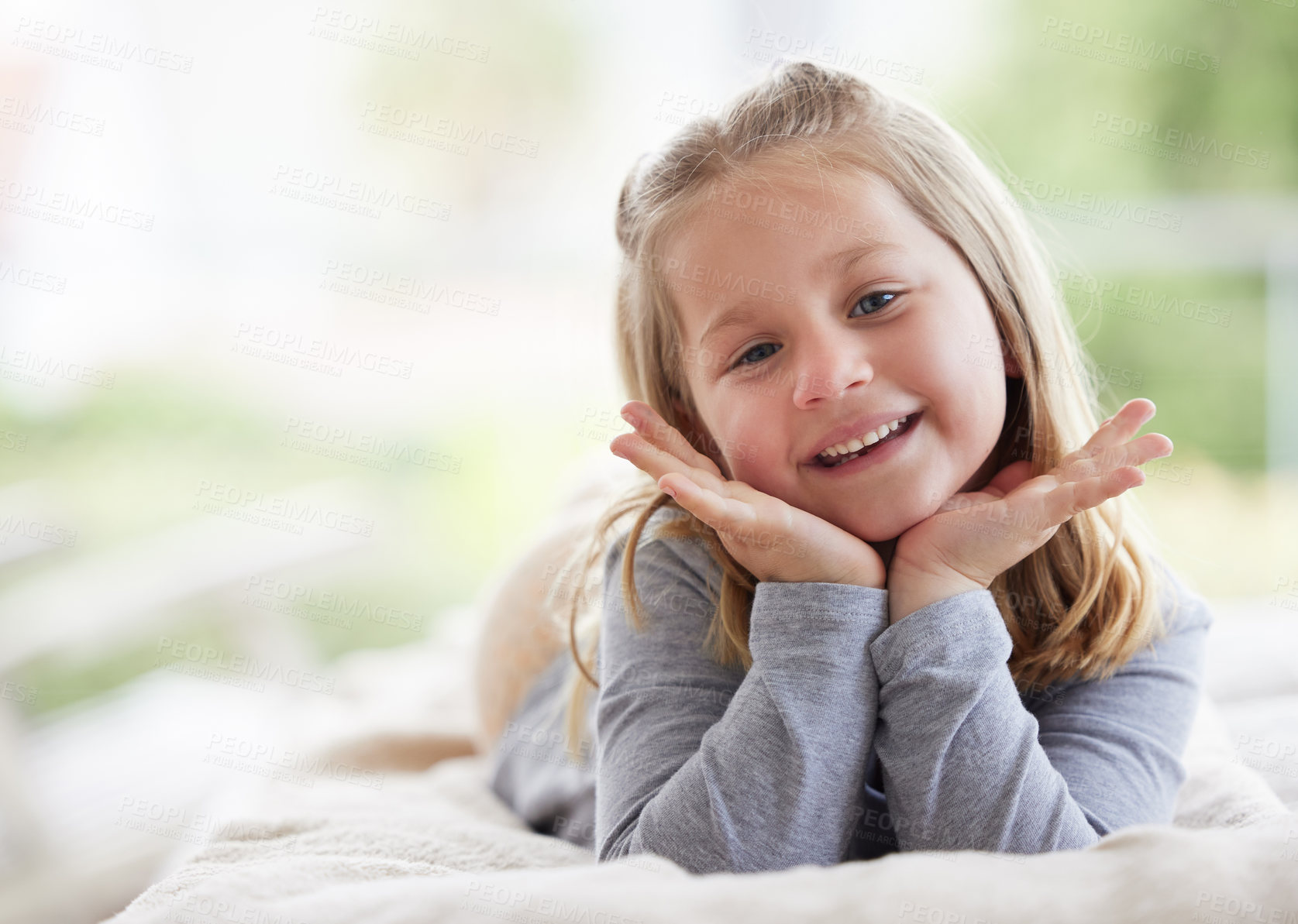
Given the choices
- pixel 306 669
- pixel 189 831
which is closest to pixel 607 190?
pixel 306 669

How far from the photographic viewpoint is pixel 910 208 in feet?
2.88

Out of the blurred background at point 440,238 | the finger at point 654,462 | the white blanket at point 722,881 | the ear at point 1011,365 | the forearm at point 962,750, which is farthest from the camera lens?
the blurred background at point 440,238

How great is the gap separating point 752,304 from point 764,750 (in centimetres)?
35

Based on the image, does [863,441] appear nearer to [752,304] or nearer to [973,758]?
[752,304]

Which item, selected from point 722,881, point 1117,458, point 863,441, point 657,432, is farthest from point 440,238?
point 722,881

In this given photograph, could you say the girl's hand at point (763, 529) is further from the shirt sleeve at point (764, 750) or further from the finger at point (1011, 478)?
the finger at point (1011, 478)

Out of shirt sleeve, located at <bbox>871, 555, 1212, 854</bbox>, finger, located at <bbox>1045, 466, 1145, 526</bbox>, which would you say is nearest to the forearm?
shirt sleeve, located at <bbox>871, 555, 1212, 854</bbox>

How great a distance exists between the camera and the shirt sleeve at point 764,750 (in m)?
0.74

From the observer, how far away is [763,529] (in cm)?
79

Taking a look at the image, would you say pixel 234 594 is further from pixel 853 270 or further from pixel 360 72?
pixel 360 72

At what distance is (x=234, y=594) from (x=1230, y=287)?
118 inches

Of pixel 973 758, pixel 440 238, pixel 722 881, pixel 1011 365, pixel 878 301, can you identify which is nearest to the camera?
pixel 722 881

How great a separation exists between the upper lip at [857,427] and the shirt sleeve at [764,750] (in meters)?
0.12

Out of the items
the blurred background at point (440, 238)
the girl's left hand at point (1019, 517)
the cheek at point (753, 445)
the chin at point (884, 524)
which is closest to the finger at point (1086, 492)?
the girl's left hand at point (1019, 517)
